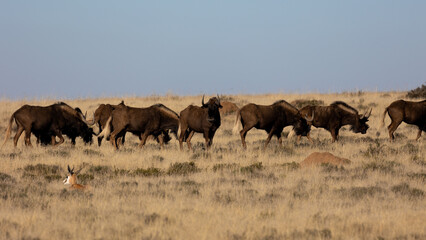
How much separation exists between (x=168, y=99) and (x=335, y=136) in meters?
19.1

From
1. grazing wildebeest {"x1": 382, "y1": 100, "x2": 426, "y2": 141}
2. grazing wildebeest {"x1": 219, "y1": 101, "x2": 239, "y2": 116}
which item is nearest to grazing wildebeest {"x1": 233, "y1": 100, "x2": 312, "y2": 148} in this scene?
grazing wildebeest {"x1": 382, "y1": 100, "x2": 426, "y2": 141}

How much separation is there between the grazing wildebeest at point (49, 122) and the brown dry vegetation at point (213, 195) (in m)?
0.98

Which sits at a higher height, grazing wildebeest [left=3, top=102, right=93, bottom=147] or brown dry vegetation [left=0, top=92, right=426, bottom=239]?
grazing wildebeest [left=3, top=102, right=93, bottom=147]

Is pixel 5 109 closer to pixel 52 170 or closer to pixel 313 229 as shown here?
pixel 52 170

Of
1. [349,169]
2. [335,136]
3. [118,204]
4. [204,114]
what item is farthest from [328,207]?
[335,136]

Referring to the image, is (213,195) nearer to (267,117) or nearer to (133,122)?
(133,122)

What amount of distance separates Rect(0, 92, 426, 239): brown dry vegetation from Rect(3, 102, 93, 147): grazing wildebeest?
38.4 inches

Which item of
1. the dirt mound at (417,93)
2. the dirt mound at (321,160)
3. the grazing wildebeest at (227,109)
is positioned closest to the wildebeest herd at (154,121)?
the dirt mound at (321,160)

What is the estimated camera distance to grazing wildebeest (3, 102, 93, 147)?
65.2ft

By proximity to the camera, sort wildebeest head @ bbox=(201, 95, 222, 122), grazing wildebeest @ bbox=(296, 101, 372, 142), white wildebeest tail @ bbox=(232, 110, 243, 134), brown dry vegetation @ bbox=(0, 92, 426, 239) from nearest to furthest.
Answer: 1. brown dry vegetation @ bbox=(0, 92, 426, 239)
2. wildebeest head @ bbox=(201, 95, 222, 122)
3. white wildebeest tail @ bbox=(232, 110, 243, 134)
4. grazing wildebeest @ bbox=(296, 101, 372, 142)

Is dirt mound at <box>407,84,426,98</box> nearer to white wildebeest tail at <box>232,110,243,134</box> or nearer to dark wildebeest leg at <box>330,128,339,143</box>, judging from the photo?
dark wildebeest leg at <box>330,128,339,143</box>

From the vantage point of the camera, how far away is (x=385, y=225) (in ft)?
29.7

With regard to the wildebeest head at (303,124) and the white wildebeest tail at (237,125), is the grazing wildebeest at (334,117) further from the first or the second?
the white wildebeest tail at (237,125)

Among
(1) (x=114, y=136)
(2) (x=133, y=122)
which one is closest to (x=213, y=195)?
(2) (x=133, y=122)
